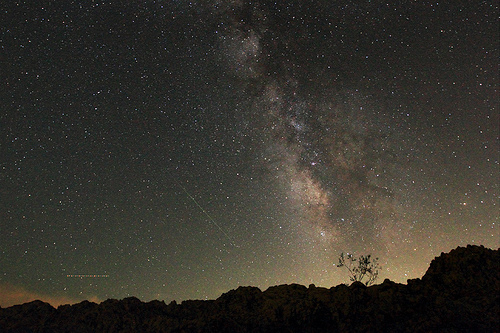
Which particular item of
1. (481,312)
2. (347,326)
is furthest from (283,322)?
(481,312)

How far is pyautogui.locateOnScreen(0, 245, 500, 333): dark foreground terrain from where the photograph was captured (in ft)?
48.3

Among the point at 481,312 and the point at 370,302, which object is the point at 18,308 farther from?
the point at 481,312

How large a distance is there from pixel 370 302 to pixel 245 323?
238 inches

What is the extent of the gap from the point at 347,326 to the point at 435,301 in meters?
4.06

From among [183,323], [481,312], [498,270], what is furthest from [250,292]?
[498,270]

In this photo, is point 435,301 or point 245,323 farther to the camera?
point 245,323

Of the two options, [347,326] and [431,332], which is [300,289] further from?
[431,332]

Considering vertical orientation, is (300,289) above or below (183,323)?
above

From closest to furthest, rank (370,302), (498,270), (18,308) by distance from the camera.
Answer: (498,270), (370,302), (18,308)

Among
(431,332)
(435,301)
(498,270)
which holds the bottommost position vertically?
(431,332)

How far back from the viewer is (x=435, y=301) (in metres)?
15.3

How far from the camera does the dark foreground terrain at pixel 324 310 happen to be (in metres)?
14.7

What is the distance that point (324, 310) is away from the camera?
16422mm

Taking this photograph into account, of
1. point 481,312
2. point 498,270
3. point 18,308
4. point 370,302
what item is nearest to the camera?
point 481,312
